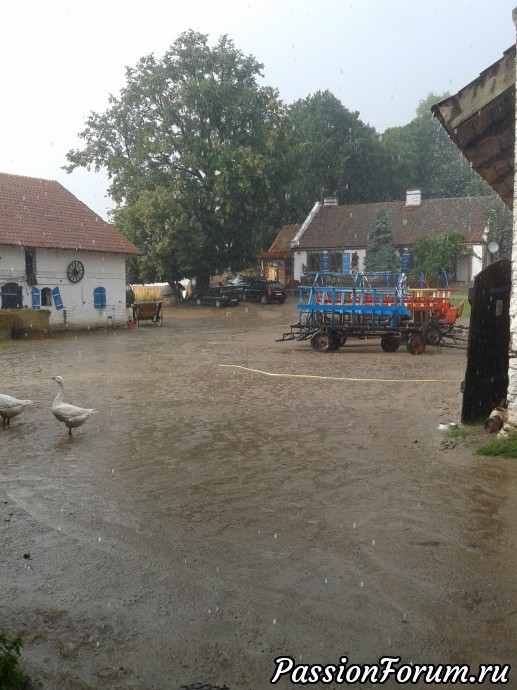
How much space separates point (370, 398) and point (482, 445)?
429 cm

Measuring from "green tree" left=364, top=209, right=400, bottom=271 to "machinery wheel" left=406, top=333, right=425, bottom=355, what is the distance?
24.6m

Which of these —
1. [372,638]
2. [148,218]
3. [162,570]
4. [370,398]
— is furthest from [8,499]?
[148,218]

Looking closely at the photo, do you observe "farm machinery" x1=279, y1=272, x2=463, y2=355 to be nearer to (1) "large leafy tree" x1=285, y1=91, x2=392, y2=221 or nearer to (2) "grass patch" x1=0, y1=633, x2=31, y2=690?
(2) "grass patch" x1=0, y1=633, x2=31, y2=690

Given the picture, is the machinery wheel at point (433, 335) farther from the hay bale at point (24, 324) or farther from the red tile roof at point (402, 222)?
the red tile roof at point (402, 222)

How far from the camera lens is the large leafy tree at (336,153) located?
59438 mm

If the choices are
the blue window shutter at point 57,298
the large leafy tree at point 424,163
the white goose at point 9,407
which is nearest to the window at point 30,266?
the blue window shutter at point 57,298

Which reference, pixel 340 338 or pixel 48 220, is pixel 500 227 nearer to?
pixel 340 338

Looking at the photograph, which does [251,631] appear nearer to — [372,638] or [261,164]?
[372,638]

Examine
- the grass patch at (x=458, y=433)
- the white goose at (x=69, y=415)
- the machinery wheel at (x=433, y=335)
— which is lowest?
the grass patch at (x=458, y=433)

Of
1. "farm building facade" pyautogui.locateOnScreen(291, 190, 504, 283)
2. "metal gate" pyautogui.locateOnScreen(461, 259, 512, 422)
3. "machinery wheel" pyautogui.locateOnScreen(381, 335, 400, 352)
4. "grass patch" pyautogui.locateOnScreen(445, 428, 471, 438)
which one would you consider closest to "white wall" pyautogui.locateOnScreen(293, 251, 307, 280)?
"farm building facade" pyautogui.locateOnScreen(291, 190, 504, 283)

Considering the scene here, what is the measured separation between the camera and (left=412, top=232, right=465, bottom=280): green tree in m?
40.0

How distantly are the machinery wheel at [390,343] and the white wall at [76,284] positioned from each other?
14502 mm

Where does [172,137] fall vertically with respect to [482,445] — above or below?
above

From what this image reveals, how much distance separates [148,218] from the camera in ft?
122
